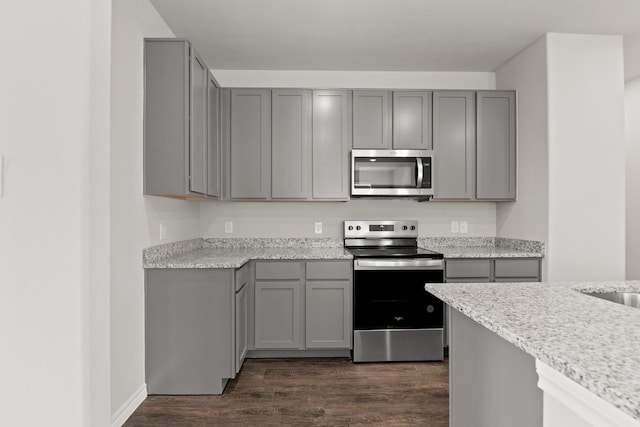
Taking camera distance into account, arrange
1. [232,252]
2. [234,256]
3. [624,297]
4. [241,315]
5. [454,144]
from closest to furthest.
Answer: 1. [624,297]
2. [241,315]
3. [234,256]
4. [232,252]
5. [454,144]

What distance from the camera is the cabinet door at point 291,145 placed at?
11.3 feet

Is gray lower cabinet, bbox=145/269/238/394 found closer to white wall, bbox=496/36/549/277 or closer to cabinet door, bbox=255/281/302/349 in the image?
cabinet door, bbox=255/281/302/349

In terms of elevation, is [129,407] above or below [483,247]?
below

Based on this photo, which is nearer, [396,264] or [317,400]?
[317,400]

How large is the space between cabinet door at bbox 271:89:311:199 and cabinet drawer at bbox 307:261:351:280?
652mm

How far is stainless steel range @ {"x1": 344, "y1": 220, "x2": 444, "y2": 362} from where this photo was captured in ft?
10.4

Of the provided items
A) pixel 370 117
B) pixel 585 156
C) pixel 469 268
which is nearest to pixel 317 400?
pixel 469 268

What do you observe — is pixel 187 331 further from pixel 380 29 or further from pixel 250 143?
pixel 380 29

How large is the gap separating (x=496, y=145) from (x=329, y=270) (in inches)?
76.1

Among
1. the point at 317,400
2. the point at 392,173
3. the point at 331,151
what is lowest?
the point at 317,400

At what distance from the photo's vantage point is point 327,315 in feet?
10.5

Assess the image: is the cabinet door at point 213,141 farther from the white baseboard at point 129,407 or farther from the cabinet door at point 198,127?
the white baseboard at point 129,407

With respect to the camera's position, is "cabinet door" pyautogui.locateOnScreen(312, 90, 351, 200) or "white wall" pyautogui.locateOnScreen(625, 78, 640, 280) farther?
"white wall" pyautogui.locateOnScreen(625, 78, 640, 280)
